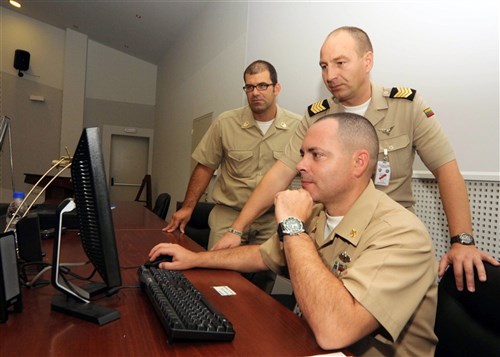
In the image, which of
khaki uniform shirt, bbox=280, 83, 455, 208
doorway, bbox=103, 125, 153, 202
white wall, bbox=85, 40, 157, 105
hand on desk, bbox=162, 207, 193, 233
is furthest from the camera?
doorway, bbox=103, 125, 153, 202

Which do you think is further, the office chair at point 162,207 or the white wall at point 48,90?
the white wall at point 48,90

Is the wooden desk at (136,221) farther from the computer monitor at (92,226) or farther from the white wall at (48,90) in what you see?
the white wall at (48,90)

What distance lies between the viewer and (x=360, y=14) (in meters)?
2.37

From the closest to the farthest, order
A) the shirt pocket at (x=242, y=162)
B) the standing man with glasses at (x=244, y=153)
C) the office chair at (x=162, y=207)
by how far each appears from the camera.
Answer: the standing man with glasses at (x=244, y=153) < the shirt pocket at (x=242, y=162) < the office chair at (x=162, y=207)

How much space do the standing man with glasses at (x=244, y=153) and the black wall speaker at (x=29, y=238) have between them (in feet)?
4.04

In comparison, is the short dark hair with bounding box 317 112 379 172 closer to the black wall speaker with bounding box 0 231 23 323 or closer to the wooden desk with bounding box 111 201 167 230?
the black wall speaker with bounding box 0 231 23 323

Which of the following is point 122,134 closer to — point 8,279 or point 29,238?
point 29,238

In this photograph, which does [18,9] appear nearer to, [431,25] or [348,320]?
[431,25]

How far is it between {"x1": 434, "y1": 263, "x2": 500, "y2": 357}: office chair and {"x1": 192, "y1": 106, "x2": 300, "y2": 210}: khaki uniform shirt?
1584 millimetres

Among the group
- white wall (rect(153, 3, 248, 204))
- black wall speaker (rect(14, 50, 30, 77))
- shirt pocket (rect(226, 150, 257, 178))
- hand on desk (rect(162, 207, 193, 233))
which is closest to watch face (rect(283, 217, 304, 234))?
hand on desk (rect(162, 207, 193, 233))

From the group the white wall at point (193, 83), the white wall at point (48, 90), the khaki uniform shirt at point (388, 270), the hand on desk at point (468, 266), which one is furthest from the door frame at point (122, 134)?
the hand on desk at point (468, 266)

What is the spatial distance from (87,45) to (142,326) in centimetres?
820

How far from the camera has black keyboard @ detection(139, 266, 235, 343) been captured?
752mm

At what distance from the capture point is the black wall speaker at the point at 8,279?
0.79m
